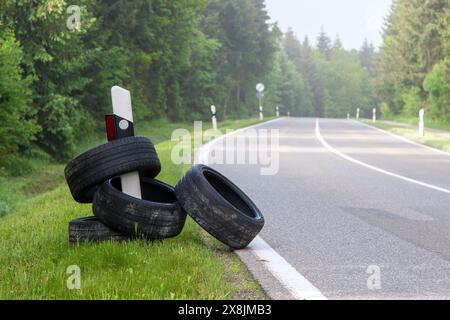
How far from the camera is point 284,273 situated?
16.5ft

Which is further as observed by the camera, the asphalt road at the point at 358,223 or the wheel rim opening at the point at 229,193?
the wheel rim opening at the point at 229,193

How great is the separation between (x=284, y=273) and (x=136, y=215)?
148 centimetres

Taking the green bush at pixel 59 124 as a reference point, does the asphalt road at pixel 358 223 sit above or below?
below

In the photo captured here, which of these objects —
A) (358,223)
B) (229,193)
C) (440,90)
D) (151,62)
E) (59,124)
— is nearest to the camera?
(229,193)

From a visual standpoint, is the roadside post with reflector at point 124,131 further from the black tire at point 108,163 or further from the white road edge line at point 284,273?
the white road edge line at point 284,273

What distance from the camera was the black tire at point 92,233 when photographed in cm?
580

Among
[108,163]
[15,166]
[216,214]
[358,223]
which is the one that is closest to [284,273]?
[216,214]

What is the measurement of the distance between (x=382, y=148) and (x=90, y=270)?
1632cm

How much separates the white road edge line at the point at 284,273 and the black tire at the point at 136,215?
30.9 inches

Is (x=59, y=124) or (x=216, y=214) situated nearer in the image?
(x=216, y=214)

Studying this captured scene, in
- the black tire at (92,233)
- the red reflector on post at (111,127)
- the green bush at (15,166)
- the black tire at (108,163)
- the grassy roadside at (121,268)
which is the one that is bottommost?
the green bush at (15,166)

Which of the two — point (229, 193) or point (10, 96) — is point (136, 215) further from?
point (10, 96)

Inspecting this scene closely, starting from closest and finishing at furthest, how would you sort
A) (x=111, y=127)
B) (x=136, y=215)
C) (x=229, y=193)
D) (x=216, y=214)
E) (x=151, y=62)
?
(x=136, y=215), (x=216, y=214), (x=111, y=127), (x=229, y=193), (x=151, y=62)

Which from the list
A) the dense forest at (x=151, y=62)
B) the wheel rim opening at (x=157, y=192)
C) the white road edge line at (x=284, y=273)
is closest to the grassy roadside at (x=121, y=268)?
the white road edge line at (x=284, y=273)
